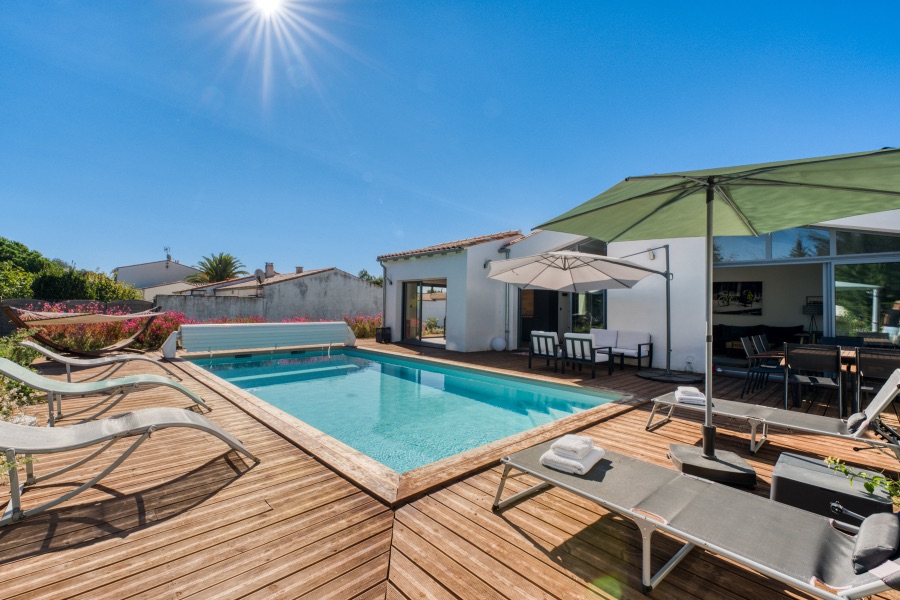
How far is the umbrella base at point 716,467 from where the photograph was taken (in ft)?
9.33

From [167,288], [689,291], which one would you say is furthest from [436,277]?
[167,288]

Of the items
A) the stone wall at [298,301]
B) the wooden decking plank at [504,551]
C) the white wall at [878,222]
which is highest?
the white wall at [878,222]

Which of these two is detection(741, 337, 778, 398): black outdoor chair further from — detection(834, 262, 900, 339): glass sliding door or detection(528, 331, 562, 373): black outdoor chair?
detection(528, 331, 562, 373): black outdoor chair

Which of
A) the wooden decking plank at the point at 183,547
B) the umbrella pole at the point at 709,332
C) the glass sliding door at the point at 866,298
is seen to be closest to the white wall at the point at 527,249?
the glass sliding door at the point at 866,298

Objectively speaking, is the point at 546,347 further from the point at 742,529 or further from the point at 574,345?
the point at 742,529

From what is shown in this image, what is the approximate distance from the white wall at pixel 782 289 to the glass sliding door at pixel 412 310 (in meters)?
10.1

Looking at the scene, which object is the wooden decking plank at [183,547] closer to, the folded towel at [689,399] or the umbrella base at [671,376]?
the folded towel at [689,399]

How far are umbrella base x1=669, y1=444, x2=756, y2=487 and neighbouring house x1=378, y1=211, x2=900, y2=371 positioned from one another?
5829 millimetres

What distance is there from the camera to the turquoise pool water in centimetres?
499

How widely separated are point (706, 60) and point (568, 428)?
8754mm

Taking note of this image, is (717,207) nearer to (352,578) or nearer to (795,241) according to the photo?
(352,578)

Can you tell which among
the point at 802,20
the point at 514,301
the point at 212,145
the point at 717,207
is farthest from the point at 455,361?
the point at 212,145

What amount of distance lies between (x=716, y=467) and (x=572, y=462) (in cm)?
146

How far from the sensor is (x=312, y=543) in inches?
84.9
